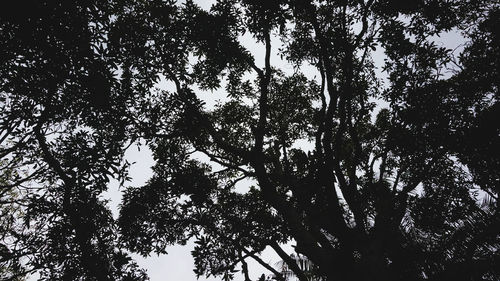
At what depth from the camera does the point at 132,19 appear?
8.70 m

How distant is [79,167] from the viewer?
519cm

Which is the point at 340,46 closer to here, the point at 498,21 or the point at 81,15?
the point at 498,21

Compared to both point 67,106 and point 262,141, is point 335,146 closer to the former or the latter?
point 262,141

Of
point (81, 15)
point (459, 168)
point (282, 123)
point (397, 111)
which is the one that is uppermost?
point (282, 123)

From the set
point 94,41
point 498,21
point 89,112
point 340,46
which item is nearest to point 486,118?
point 498,21

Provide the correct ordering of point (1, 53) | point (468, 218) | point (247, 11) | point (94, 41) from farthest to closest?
point (247, 11) → point (468, 218) → point (94, 41) → point (1, 53)

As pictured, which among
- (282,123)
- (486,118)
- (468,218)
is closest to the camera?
(468,218)

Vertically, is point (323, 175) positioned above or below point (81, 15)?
below

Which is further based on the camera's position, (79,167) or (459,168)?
(459,168)

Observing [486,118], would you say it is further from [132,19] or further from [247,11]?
[132,19]

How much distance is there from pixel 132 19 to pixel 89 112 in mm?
3685

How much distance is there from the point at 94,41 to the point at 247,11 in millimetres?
5194

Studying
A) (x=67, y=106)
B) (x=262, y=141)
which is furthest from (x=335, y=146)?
(x=67, y=106)

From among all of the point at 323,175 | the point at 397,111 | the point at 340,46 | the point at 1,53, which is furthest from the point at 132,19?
the point at 397,111
